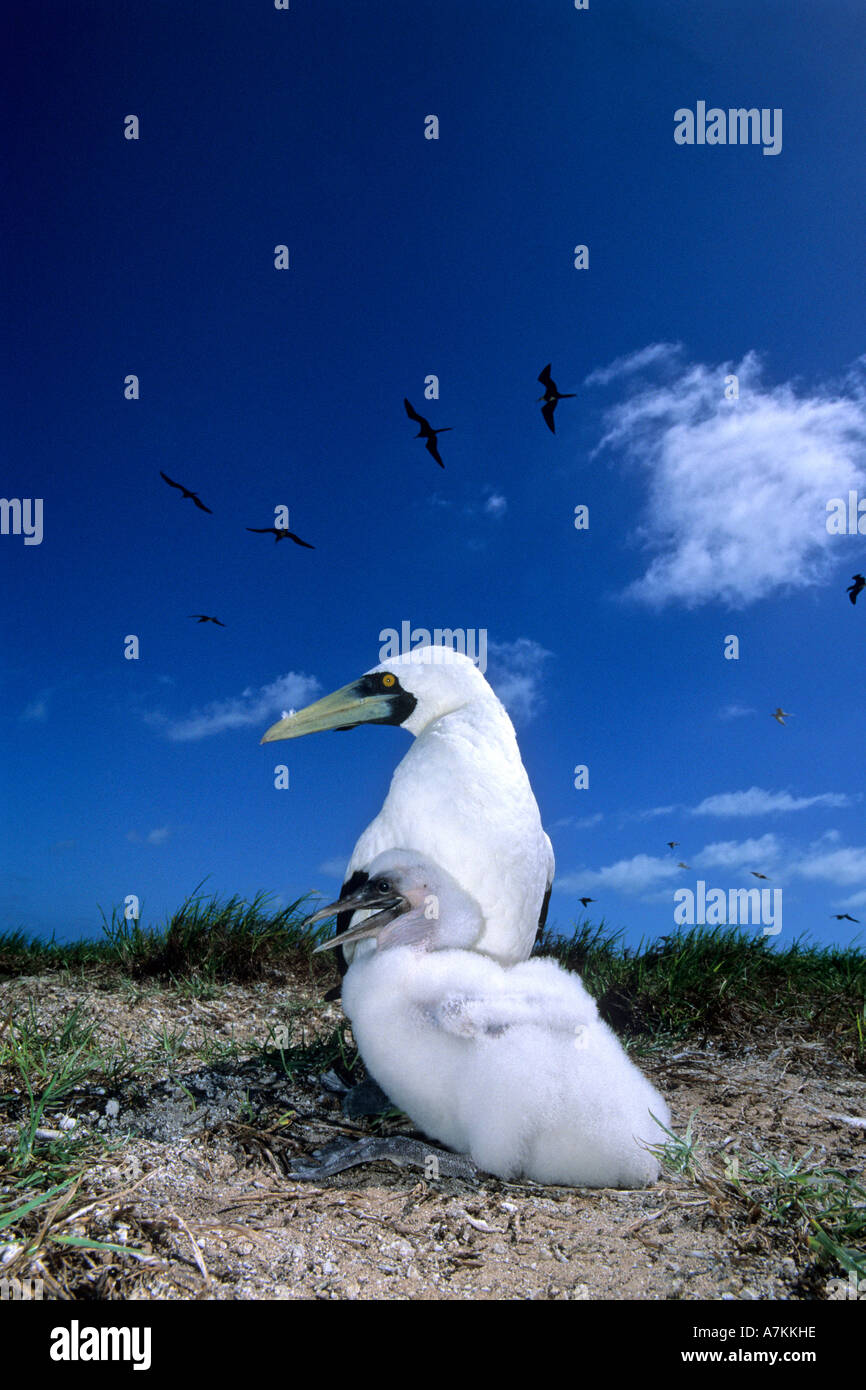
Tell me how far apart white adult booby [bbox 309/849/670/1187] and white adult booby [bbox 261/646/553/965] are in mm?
159

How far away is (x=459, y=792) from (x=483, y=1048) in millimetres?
1137

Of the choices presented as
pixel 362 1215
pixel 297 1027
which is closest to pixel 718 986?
pixel 297 1027

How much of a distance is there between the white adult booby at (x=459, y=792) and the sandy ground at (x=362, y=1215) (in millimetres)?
1063

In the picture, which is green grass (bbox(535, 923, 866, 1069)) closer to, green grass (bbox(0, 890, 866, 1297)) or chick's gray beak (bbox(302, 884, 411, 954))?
green grass (bbox(0, 890, 866, 1297))

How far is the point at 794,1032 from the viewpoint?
20.4 ft

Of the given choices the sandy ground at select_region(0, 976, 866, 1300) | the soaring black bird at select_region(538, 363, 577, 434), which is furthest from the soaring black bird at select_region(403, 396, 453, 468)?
the sandy ground at select_region(0, 976, 866, 1300)

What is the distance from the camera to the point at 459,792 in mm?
3994

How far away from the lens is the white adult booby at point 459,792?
3994 millimetres

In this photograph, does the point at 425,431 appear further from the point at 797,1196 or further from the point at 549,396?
the point at 797,1196

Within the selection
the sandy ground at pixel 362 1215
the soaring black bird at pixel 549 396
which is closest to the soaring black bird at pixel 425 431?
the soaring black bird at pixel 549 396

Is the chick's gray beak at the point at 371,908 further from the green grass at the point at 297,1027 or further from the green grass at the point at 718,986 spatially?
the green grass at the point at 718,986
